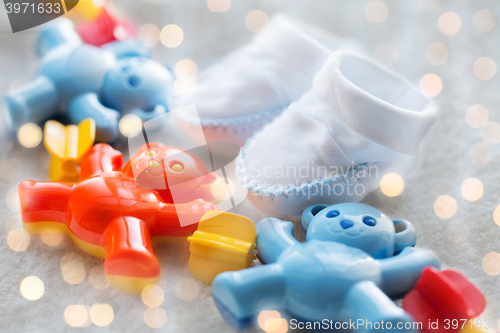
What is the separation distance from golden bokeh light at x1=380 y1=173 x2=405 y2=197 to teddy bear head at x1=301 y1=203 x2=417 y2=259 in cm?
17

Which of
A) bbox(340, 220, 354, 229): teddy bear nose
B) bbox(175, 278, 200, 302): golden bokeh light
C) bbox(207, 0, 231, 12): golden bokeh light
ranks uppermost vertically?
bbox(207, 0, 231, 12): golden bokeh light

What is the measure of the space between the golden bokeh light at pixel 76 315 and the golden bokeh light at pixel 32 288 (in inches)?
2.0

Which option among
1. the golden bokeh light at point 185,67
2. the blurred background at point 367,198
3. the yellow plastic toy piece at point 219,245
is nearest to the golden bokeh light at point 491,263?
the blurred background at point 367,198

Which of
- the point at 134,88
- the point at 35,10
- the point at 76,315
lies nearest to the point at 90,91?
the point at 134,88

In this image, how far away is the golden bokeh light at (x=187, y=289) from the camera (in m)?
0.56

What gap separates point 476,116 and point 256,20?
0.62m

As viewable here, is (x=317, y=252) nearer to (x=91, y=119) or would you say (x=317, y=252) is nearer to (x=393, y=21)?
(x=91, y=119)

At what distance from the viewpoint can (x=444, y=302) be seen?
46 cm

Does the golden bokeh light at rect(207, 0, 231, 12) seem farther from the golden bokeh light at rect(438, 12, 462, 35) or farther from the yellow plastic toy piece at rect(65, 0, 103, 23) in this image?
the golden bokeh light at rect(438, 12, 462, 35)

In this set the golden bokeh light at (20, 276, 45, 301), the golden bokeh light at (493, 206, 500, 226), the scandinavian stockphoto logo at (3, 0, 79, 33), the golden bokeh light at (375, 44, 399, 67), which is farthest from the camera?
the golden bokeh light at (375, 44, 399, 67)

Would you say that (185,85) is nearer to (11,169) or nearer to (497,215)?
(11,169)

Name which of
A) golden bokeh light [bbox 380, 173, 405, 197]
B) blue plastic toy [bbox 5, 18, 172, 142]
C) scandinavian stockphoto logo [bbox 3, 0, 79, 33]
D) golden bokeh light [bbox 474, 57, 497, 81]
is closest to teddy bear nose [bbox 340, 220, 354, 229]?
golden bokeh light [bbox 380, 173, 405, 197]

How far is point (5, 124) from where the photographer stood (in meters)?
0.83

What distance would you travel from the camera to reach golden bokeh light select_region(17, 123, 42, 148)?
2.66 ft
